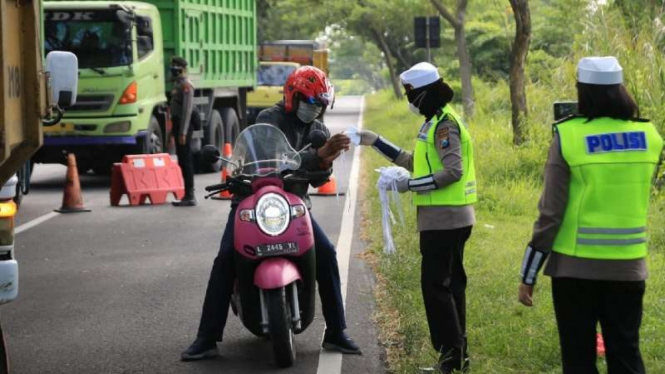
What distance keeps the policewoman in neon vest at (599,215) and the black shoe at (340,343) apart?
2526 mm

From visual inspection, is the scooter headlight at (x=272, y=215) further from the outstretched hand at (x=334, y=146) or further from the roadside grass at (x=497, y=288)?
the roadside grass at (x=497, y=288)

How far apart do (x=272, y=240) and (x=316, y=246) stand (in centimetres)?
57

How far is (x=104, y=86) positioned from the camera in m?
18.4

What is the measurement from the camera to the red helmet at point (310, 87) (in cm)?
760

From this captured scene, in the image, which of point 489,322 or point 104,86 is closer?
point 489,322

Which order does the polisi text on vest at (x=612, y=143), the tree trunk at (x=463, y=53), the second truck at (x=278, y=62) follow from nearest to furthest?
the polisi text on vest at (x=612, y=143) < the tree trunk at (x=463, y=53) < the second truck at (x=278, y=62)

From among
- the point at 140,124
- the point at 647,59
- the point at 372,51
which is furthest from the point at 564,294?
the point at 372,51

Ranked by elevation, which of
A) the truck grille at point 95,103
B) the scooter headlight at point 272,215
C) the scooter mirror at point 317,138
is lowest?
the truck grille at point 95,103

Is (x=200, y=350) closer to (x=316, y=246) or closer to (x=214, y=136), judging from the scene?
(x=316, y=246)

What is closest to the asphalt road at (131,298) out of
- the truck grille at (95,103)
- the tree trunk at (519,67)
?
the truck grille at (95,103)

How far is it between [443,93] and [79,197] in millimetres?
9390

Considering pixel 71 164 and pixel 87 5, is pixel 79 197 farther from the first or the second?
pixel 87 5

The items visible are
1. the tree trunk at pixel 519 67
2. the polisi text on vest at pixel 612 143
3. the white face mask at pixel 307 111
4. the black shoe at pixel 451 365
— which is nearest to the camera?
the polisi text on vest at pixel 612 143

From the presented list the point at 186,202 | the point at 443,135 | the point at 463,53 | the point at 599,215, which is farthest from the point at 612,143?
the point at 463,53
